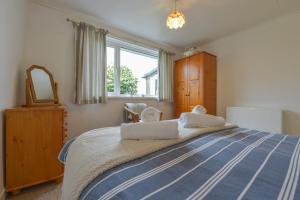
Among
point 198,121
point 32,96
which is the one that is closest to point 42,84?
point 32,96

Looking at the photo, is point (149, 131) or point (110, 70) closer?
point (149, 131)

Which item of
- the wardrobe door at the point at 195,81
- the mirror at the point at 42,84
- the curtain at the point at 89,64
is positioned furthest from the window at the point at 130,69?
the mirror at the point at 42,84

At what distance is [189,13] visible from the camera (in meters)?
2.46

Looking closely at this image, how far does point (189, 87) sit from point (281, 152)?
8.68 ft

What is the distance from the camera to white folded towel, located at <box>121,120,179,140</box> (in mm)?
1048

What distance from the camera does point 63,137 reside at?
193 centimetres

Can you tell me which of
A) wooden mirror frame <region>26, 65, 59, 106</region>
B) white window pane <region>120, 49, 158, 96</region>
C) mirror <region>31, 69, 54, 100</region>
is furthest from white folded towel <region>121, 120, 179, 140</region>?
white window pane <region>120, 49, 158, 96</region>

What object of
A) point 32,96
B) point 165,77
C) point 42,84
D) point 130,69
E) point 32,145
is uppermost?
point 130,69

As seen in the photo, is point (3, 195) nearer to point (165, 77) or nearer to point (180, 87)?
point (165, 77)

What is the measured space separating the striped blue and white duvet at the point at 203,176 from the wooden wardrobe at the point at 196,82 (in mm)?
2421

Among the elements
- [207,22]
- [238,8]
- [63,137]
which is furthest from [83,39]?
[238,8]

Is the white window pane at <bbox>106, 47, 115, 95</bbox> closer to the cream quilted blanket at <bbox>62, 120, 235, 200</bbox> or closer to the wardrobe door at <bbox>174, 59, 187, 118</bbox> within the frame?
the wardrobe door at <bbox>174, 59, 187, 118</bbox>

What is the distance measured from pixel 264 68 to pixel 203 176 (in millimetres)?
2982

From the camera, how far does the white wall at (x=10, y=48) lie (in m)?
1.46
